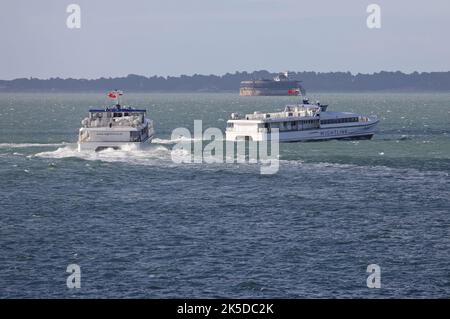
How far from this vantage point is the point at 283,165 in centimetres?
9494

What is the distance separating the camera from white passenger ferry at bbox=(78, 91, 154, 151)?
337 feet

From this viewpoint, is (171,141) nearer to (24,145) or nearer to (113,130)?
(24,145)

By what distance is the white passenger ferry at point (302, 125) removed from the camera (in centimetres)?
12348

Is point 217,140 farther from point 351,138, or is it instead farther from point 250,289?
point 250,289

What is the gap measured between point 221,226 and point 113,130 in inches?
1813

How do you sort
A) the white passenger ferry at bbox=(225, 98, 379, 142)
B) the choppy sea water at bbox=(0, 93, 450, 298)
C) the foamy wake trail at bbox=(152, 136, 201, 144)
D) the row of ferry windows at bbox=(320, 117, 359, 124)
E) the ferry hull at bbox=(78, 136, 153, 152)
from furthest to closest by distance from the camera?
the row of ferry windows at bbox=(320, 117, 359, 124) → the foamy wake trail at bbox=(152, 136, 201, 144) → the white passenger ferry at bbox=(225, 98, 379, 142) → the ferry hull at bbox=(78, 136, 153, 152) → the choppy sea water at bbox=(0, 93, 450, 298)

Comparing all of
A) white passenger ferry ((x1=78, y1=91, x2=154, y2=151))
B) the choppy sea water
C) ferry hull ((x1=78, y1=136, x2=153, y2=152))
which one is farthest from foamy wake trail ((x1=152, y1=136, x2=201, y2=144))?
the choppy sea water

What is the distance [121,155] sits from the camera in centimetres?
10150

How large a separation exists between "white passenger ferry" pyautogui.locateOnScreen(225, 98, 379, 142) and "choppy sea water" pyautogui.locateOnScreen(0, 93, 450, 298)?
2165cm

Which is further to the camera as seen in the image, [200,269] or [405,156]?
[405,156]

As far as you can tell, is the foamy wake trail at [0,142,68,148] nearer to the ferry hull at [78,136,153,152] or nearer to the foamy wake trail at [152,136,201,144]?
the foamy wake trail at [152,136,201,144]

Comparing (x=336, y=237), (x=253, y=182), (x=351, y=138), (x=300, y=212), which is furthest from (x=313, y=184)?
(x=351, y=138)

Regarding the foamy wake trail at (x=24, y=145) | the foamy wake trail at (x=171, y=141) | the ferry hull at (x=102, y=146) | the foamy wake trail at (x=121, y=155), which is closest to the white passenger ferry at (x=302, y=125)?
the foamy wake trail at (x=171, y=141)

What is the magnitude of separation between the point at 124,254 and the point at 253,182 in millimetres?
31175
